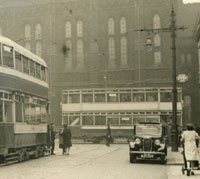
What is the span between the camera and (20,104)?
17.8m

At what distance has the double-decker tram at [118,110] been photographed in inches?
1426

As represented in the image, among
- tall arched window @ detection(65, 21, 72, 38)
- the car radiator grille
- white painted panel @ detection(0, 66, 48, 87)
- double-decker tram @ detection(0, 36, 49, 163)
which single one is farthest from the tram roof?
tall arched window @ detection(65, 21, 72, 38)

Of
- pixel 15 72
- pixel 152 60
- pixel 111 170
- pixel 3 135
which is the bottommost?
pixel 111 170

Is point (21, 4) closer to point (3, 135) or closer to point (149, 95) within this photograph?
point (149, 95)

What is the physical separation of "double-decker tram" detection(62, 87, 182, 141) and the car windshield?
55.3 ft

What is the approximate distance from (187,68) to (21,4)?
2377cm

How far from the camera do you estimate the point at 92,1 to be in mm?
56875

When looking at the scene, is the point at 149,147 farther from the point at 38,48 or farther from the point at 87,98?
the point at 38,48

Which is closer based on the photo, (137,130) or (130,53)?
(137,130)

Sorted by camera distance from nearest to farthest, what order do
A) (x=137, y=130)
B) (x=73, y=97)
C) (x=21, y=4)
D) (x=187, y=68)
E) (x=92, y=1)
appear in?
(x=137, y=130) → (x=73, y=97) → (x=187, y=68) → (x=92, y=1) → (x=21, y=4)

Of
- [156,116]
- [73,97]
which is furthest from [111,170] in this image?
[73,97]

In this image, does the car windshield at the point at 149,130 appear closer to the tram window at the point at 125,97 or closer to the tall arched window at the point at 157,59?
the tram window at the point at 125,97

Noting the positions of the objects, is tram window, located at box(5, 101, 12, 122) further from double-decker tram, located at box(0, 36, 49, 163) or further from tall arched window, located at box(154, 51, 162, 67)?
tall arched window, located at box(154, 51, 162, 67)

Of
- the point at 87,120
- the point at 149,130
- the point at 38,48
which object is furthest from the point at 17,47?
the point at 38,48
